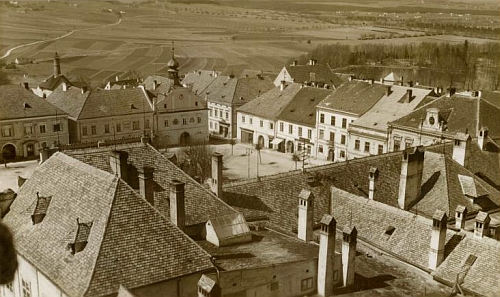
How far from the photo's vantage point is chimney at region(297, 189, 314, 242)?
29062 mm

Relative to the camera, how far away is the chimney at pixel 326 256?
83.5ft

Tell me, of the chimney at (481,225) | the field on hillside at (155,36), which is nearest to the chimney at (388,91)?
the chimney at (481,225)

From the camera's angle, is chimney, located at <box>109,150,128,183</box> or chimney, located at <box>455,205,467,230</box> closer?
chimney, located at <box>109,150,128,183</box>

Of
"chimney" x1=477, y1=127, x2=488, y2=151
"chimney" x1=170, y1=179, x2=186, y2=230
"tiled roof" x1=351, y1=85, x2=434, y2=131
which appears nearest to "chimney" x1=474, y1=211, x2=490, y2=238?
"chimney" x1=170, y1=179, x2=186, y2=230

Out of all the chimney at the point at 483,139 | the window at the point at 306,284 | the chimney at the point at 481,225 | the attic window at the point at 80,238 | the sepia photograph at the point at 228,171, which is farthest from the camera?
the chimney at the point at 483,139

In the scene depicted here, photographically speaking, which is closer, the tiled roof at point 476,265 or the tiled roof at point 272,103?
the tiled roof at point 476,265

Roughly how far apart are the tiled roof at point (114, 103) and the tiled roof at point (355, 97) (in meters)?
25.3

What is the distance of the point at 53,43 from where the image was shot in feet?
357

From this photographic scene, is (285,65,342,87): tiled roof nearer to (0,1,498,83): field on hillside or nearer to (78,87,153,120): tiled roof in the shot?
→ (0,1,498,83): field on hillside

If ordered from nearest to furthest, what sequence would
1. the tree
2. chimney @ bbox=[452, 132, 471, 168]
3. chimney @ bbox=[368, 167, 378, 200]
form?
Result: chimney @ bbox=[368, 167, 378, 200] < chimney @ bbox=[452, 132, 471, 168] < the tree

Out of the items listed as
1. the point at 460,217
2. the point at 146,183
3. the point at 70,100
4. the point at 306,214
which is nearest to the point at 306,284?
the point at 306,214

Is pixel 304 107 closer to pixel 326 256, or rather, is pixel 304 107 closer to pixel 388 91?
pixel 388 91

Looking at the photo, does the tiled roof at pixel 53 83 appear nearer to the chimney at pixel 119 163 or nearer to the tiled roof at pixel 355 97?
the tiled roof at pixel 355 97

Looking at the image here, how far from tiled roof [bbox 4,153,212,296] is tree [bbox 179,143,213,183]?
23040mm
